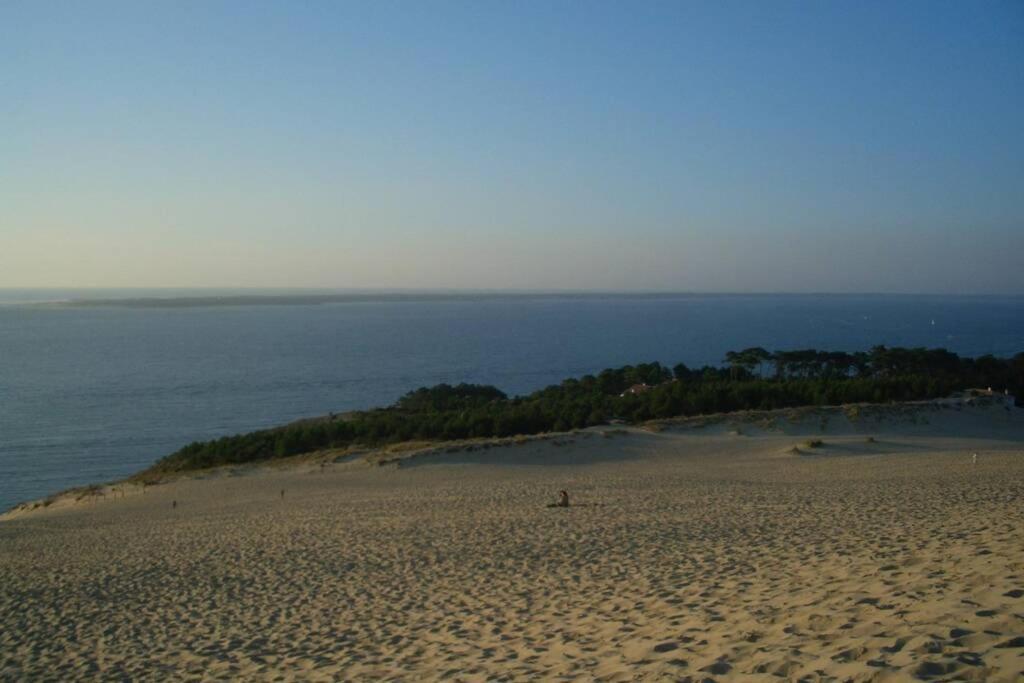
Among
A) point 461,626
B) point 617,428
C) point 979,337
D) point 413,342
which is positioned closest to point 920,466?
point 617,428

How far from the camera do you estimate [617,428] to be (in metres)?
28.9

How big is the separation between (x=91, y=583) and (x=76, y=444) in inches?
1198

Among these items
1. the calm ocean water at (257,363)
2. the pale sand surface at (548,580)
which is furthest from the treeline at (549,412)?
the pale sand surface at (548,580)

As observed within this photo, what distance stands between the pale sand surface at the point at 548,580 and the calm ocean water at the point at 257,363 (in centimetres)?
1858

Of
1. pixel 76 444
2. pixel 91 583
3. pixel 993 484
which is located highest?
pixel 993 484

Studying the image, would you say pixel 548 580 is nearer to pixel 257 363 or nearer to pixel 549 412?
pixel 549 412

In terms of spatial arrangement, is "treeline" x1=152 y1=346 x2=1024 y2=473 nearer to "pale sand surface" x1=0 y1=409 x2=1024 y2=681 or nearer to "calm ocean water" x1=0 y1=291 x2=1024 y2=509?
"calm ocean water" x1=0 y1=291 x2=1024 y2=509

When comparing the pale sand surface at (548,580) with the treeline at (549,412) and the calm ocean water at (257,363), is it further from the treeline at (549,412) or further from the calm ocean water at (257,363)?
the calm ocean water at (257,363)

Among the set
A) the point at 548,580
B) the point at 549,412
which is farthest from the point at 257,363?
the point at 548,580

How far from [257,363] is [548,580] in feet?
258

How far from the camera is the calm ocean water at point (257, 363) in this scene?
132 ft

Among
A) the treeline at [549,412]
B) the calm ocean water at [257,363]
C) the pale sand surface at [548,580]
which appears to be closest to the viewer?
the pale sand surface at [548,580]

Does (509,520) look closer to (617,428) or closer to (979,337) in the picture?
(617,428)

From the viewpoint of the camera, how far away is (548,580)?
10.2 metres
